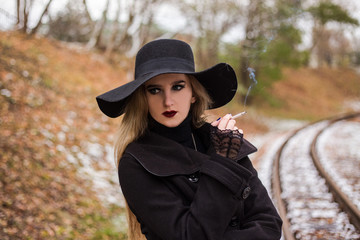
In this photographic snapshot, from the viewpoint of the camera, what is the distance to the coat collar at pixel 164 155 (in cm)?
157

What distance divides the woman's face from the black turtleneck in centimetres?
5

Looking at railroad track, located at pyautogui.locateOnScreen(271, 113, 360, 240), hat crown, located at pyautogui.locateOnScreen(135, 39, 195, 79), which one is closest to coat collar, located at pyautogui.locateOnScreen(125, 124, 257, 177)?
hat crown, located at pyautogui.locateOnScreen(135, 39, 195, 79)

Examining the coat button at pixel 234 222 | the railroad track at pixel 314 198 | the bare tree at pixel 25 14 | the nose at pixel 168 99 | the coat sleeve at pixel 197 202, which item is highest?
the bare tree at pixel 25 14

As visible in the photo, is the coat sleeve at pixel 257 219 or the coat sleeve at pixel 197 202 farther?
the coat sleeve at pixel 257 219

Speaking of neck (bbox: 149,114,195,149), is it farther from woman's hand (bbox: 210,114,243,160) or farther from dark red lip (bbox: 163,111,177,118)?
woman's hand (bbox: 210,114,243,160)

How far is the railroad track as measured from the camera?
3.69m

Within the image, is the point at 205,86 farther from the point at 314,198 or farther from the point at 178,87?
the point at 314,198

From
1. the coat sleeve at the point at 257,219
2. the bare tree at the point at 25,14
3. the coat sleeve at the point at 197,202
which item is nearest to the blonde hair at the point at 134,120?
the coat sleeve at the point at 197,202

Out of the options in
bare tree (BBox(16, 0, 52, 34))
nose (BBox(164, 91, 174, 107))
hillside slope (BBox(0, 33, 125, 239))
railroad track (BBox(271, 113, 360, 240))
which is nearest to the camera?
nose (BBox(164, 91, 174, 107))

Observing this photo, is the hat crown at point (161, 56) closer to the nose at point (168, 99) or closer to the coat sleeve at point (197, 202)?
the nose at point (168, 99)

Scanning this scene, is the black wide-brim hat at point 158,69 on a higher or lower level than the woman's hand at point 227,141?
higher

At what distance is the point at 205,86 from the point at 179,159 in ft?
1.64

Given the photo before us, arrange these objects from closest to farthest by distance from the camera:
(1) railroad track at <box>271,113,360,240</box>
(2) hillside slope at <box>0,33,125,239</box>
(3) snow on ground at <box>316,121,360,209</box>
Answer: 1. (1) railroad track at <box>271,113,360,240</box>
2. (2) hillside slope at <box>0,33,125,239</box>
3. (3) snow on ground at <box>316,121,360,209</box>

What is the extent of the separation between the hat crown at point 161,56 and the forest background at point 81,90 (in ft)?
1.38
